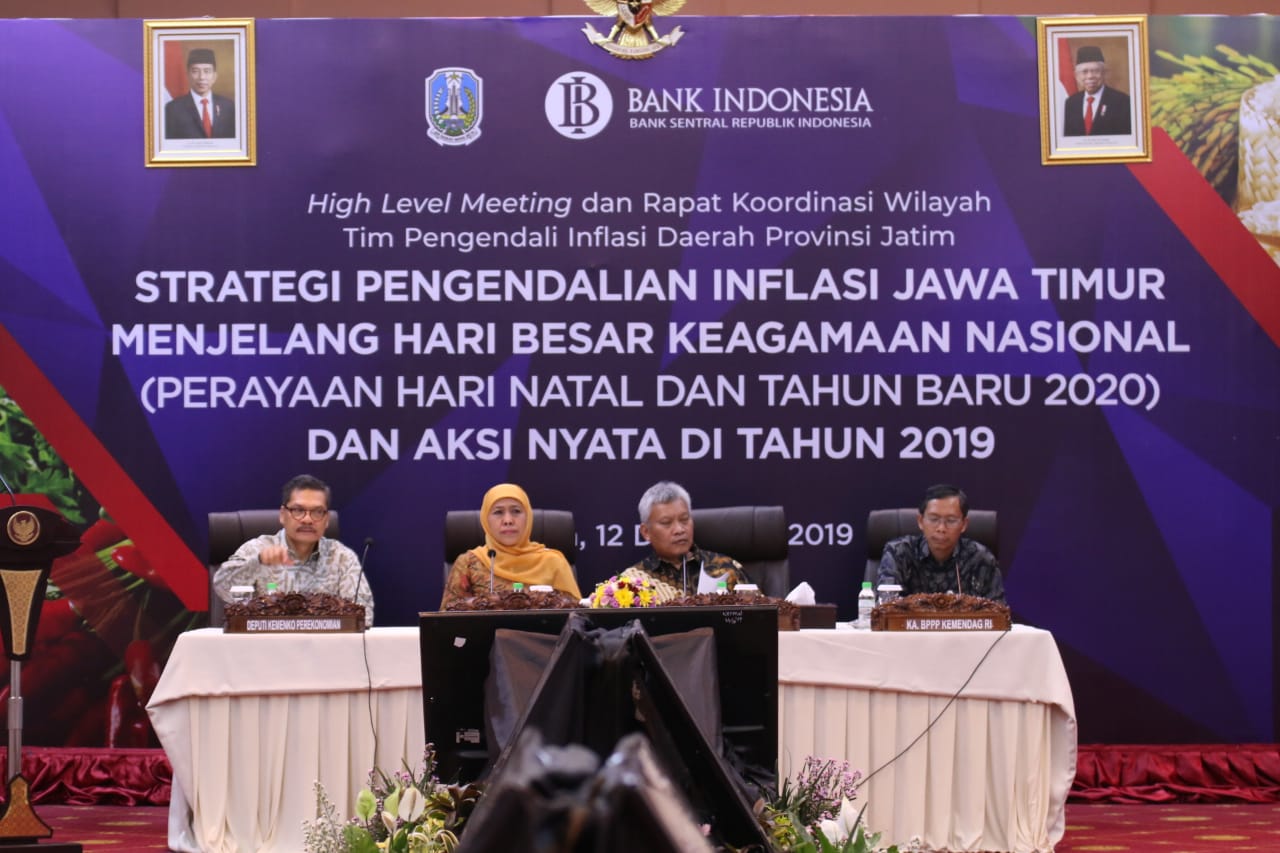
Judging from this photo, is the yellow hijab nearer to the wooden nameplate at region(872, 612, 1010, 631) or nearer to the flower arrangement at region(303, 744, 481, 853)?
the wooden nameplate at region(872, 612, 1010, 631)

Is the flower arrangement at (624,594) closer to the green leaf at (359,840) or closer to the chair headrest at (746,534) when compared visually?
the chair headrest at (746,534)

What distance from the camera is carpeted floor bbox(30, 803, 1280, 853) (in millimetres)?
4078

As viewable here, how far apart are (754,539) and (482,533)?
87 centimetres

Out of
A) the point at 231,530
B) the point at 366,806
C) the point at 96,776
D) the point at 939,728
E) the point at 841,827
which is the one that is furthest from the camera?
the point at 96,776

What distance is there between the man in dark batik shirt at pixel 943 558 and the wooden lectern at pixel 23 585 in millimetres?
2409

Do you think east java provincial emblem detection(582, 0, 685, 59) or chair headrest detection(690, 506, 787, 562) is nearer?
chair headrest detection(690, 506, 787, 562)

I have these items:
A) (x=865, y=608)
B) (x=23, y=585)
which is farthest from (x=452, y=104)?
(x=865, y=608)

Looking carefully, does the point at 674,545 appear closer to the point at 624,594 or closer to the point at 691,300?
the point at 624,594

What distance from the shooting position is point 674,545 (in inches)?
182

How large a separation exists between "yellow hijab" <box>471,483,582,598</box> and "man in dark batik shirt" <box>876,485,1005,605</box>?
0.99 m

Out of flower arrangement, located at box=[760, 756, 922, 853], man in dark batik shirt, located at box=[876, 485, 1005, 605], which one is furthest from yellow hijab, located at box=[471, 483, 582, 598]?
flower arrangement, located at box=[760, 756, 922, 853]

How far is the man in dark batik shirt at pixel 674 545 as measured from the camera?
182 inches

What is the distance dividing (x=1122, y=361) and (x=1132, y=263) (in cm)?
35

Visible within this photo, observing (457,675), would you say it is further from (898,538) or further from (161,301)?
(161,301)
